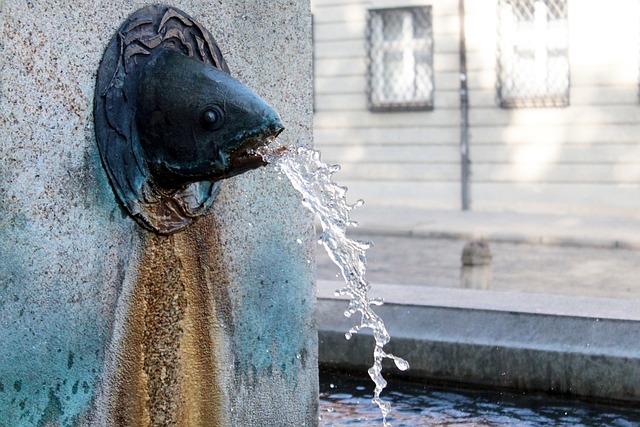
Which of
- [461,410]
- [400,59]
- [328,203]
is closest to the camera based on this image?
[328,203]

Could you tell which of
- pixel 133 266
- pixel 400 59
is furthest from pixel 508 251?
pixel 133 266

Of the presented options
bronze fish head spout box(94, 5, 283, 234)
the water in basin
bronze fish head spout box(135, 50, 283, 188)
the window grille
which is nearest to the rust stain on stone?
bronze fish head spout box(94, 5, 283, 234)

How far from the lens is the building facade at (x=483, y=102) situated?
16266 millimetres

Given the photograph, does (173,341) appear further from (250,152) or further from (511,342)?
(511,342)

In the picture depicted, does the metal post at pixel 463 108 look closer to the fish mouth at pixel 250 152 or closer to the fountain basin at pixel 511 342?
the fountain basin at pixel 511 342

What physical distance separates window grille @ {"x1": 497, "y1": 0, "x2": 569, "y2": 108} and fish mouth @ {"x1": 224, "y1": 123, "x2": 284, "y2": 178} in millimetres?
14480

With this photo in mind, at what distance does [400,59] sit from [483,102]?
159cm

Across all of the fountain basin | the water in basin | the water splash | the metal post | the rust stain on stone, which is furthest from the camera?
the metal post

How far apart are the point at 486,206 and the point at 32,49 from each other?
15.0 m

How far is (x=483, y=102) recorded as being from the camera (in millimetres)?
17438

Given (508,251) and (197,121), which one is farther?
(508,251)

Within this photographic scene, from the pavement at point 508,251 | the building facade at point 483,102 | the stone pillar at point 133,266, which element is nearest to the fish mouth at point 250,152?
the stone pillar at point 133,266

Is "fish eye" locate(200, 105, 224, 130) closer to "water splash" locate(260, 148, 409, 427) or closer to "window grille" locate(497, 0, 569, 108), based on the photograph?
"water splash" locate(260, 148, 409, 427)

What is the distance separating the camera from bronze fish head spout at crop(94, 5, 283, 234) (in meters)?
2.59
